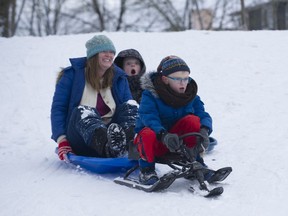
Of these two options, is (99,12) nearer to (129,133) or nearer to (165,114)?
(129,133)

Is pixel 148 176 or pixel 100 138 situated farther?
pixel 100 138

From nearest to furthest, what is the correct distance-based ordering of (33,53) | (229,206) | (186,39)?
(229,206), (33,53), (186,39)

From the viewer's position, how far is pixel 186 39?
10633 millimetres

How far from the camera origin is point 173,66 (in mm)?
3215

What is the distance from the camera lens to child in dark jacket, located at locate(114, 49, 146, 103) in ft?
15.3

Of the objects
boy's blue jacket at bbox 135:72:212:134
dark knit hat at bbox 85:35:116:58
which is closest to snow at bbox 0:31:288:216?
boy's blue jacket at bbox 135:72:212:134

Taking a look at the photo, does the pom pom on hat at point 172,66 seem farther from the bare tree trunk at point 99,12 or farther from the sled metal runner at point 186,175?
the bare tree trunk at point 99,12

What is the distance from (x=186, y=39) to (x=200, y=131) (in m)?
7.66

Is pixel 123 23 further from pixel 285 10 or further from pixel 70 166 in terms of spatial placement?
pixel 70 166

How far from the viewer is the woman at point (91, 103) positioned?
12.1ft

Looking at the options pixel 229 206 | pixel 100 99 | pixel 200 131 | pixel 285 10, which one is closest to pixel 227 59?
pixel 100 99

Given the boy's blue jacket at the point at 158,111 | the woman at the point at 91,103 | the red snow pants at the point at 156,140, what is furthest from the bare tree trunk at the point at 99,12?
the red snow pants at the point at 156,140

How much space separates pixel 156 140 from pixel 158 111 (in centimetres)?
23

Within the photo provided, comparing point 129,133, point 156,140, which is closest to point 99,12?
point 129,133
